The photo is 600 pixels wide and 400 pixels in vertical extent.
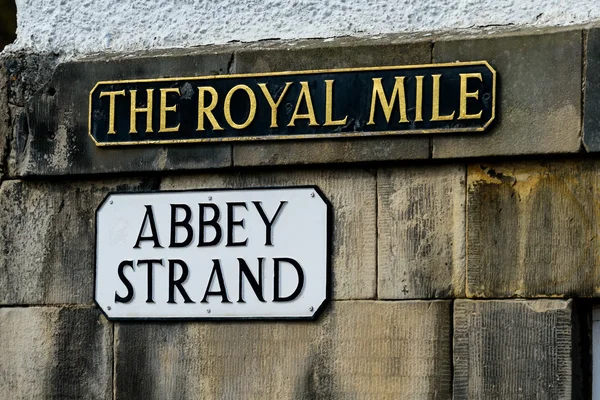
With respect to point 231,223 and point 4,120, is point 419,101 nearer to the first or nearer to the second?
point 231,223

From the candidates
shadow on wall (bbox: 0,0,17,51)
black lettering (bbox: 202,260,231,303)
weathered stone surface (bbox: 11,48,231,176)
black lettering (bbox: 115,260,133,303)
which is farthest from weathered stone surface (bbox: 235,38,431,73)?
shadow on wall (bbox: 0,0,17,51)

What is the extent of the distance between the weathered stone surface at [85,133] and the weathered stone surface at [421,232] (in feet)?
2.24

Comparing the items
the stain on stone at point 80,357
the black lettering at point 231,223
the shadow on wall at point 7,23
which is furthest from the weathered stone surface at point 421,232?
the shadow on wall at point 7,23

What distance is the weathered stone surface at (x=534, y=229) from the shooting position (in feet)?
16.2

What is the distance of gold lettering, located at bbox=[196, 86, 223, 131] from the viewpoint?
5.42m

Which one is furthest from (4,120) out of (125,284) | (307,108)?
(307,108)

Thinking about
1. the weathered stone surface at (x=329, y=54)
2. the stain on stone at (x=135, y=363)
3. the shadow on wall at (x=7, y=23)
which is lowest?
the stain on stone at (x=135, y=363)

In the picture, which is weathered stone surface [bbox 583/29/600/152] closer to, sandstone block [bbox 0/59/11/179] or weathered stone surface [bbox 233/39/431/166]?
weathered stone surface [bbox 233/39/431/166]

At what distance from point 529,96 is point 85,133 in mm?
1799

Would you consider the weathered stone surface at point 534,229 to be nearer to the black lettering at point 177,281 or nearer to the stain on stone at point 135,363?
the black lettering at point 177,281

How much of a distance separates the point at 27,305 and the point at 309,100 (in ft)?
4.74

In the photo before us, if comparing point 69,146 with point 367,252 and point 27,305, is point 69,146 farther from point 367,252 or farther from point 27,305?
point 367,252

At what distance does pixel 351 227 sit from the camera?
5.25 m

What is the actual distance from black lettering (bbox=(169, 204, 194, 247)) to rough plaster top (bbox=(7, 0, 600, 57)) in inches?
25.7
